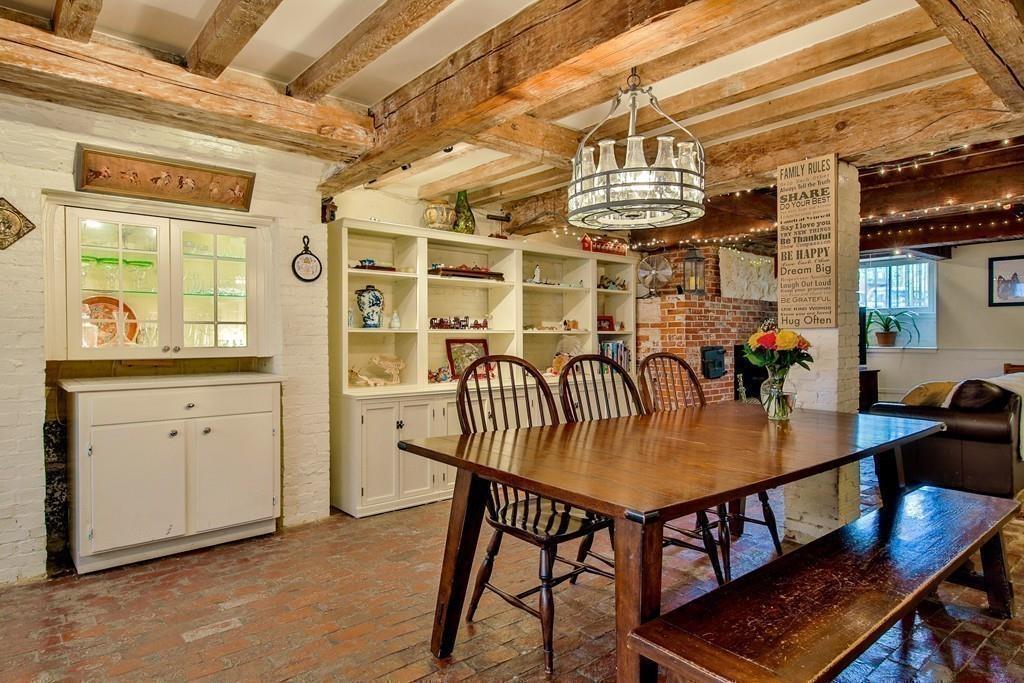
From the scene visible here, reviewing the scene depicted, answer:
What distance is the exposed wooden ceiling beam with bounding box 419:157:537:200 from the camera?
13.1 ft

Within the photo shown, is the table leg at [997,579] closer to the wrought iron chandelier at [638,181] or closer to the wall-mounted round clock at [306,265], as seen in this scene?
the wrought iron chandelier at [638,181]

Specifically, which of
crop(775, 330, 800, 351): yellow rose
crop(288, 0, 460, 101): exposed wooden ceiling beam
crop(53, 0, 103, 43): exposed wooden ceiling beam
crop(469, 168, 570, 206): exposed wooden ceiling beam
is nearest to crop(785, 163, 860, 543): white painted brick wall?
crop(775, 330, 800, 351): yellow rose

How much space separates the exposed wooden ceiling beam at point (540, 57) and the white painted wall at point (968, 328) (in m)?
7.98

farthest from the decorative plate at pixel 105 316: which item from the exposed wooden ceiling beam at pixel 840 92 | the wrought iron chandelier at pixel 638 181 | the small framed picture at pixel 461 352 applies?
the exposed wooden ceiling beam at pixel 840 92

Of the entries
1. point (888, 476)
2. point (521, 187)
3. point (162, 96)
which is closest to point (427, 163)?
point (521, 187)

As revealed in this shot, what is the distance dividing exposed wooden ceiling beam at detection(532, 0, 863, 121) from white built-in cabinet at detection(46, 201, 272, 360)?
2.25 m

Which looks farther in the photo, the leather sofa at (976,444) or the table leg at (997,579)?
the leather sofa at (976,444)

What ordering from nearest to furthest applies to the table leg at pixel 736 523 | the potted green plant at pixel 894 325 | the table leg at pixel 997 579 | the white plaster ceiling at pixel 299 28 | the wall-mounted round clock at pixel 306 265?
1. the white plaster ceiling at pixel 299 28
2. the table leg at pixel 997 579
3. the table leg at pixel 736 523
4. the wall-mounted round clock at pixel 306 265
5. the potted green plant at pixel 894 325

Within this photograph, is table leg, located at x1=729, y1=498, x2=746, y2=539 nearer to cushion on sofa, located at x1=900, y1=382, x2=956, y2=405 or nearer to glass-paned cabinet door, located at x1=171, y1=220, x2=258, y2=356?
cushion on sofa, located at x1=900, y1=382, x2=956, y2=405

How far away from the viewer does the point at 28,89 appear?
2414mm

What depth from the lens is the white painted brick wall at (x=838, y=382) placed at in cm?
314

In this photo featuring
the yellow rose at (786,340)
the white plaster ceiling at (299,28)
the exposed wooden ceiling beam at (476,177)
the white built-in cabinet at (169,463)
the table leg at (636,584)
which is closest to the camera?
the table leg at (636,584)

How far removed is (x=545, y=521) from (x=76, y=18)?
2.51 meters

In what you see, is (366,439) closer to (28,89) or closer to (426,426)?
(426,426)
